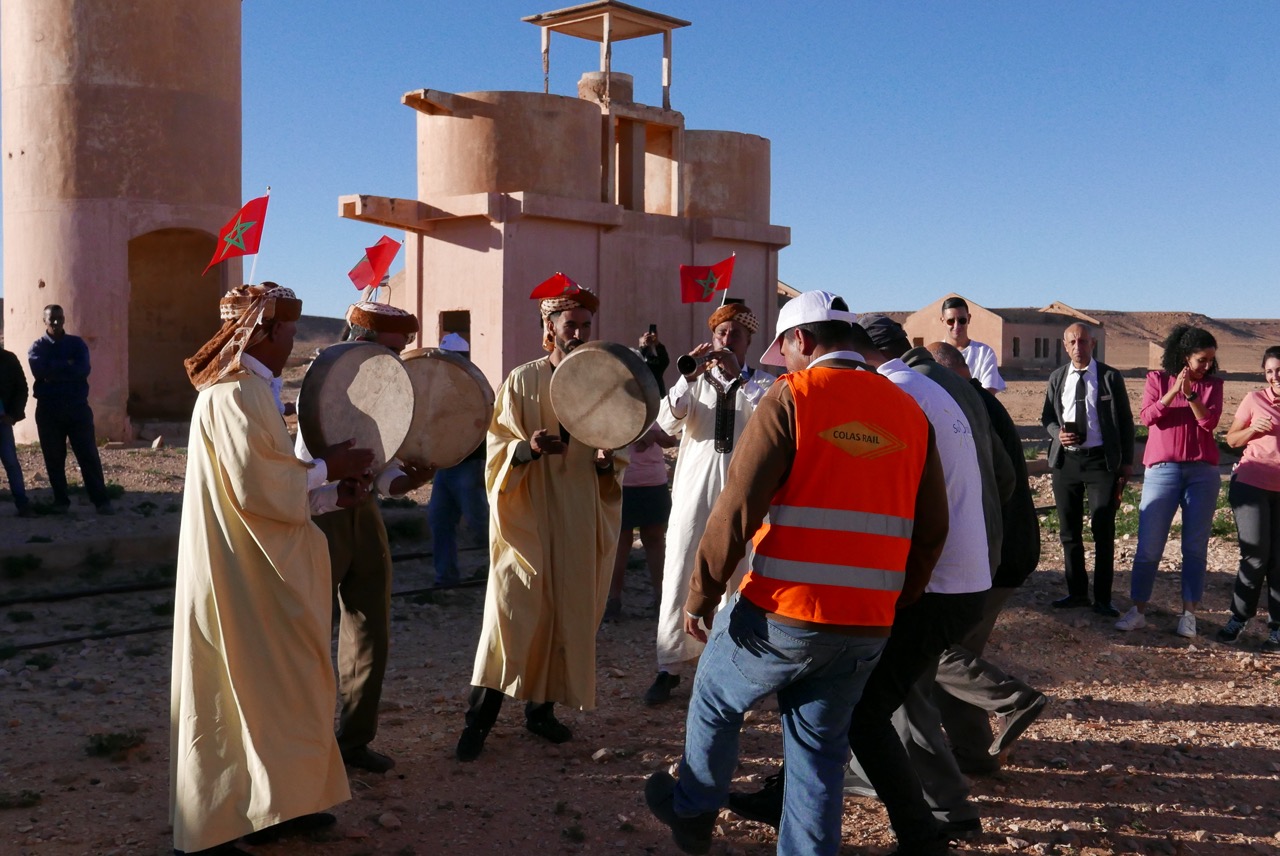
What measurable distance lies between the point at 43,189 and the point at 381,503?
7.26m

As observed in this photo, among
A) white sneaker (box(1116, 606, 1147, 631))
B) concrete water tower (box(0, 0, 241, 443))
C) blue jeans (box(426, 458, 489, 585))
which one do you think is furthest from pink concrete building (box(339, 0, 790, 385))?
white sneaker (box(1116, 606, 1147, 631))

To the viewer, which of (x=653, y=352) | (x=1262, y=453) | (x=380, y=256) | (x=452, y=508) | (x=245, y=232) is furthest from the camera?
(x=452, y=508)

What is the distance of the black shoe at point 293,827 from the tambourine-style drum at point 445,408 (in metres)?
1.38

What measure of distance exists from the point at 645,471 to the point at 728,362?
216cm

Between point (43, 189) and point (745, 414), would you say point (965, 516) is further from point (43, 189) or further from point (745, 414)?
point (43, 189)

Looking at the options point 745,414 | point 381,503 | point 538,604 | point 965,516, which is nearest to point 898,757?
point 965,516

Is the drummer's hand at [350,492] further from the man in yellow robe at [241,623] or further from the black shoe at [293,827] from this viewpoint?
the black shoe at [293,827]

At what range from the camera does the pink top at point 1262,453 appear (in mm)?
7559

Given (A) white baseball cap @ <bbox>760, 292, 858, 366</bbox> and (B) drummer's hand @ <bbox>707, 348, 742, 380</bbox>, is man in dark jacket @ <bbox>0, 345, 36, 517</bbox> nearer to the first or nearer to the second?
(B) drummer's hand @ <bbox>707, 348, 742, 380</bbox>

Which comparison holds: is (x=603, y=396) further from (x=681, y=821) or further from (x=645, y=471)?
(x=645, y=471)

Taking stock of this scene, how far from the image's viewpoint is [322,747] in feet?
13.6

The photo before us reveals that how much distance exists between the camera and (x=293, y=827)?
14.5 feet

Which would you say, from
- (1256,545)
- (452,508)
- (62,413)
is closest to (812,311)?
(1256,545)

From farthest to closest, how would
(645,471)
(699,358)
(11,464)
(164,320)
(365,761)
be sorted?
(164,320)
(11,464)
(645,471)
(699,358)
(365,761)
